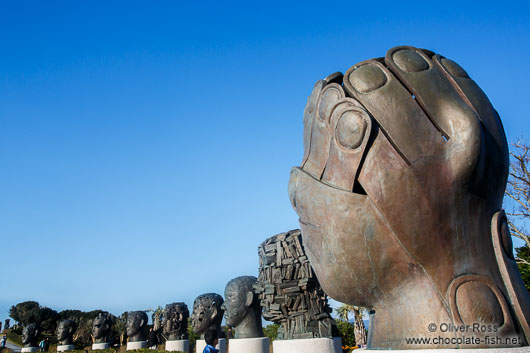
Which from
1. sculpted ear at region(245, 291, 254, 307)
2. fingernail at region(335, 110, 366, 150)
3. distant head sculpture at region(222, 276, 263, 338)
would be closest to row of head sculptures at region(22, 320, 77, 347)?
distant head sculpture at region(222, 276, 263, 338)

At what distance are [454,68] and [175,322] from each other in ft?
53.5

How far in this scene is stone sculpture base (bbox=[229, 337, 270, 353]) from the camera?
40.4 ft

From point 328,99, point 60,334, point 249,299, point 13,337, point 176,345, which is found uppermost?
point 328,99

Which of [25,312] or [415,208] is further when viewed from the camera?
[25,312]

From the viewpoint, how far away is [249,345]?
12.3 metres

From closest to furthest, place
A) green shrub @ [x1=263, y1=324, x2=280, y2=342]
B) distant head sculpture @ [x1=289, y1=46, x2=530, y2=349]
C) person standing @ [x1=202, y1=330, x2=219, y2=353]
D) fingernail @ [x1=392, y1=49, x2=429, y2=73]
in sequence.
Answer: distant head sculpture @ [x1=289, y1=46, x2=530, y2=349] < fingernail @ [x1=392, y1=49, x2=429, y2=73] < person standing @ [x1=202, y1=330, x2=219, y2=353] < green shrub @ [x1=263, y1=324, x2=280, y2=342]

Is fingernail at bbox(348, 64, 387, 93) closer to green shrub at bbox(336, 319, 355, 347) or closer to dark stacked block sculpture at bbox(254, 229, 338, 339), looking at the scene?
dark stacked block sculpture at bbox(254, 229, 338, 339)

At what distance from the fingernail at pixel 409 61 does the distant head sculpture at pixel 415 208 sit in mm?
20

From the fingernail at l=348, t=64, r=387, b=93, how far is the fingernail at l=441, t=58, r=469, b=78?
83 centimetres

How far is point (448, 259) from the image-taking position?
3754 millimetres

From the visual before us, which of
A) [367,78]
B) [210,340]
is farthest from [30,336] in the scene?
[367,78]

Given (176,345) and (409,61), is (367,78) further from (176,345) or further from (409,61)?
(176,345)

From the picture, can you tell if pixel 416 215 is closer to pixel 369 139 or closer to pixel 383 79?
pixel 369 139

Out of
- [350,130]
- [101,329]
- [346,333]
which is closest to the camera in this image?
[350,130]
